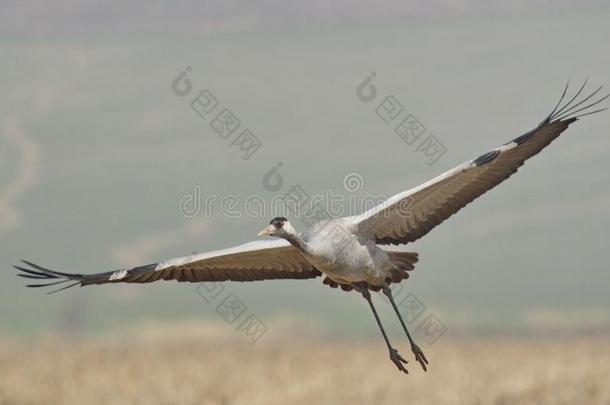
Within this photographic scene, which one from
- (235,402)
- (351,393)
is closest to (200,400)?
(235,402)

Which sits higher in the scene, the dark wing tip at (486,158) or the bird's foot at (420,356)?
the dark wing tip at (486,158)

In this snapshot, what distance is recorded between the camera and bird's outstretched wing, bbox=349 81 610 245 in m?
11.7

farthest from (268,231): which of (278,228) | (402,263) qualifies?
(402,263)

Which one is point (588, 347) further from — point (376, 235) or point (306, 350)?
point (376, 235)

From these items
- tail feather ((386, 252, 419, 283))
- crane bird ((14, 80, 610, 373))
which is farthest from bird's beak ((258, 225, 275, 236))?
tail feather ((386, 252, 419, 283))

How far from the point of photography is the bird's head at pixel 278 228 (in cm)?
1113

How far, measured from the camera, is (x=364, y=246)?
11977mm

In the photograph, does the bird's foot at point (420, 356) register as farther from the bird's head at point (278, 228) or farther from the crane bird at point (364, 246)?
the bird's head at point (278, 228)

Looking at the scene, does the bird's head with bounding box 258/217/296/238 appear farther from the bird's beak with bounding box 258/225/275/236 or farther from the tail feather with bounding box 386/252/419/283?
the tail feather with bounding box 386/252/419/283

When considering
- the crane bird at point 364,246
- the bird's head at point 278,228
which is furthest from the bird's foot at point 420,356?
the bird's head at point 278,228

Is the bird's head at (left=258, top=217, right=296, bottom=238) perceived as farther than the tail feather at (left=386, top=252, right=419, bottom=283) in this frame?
No

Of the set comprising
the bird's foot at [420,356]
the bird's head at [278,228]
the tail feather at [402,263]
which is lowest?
the bird's foot at [420,356]

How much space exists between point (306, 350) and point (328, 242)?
13.6 metres

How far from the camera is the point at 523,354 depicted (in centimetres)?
2397
